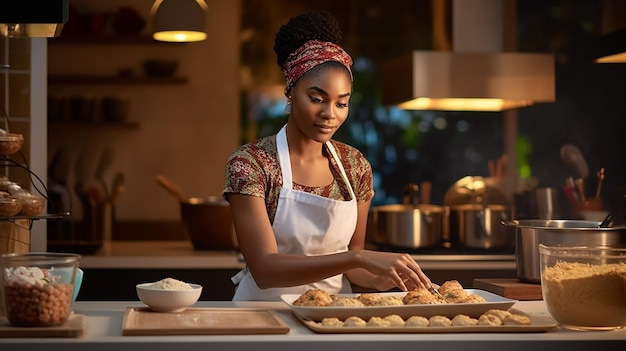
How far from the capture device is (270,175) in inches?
108

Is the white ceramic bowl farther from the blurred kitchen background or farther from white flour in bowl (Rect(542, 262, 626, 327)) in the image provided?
the blurred kitchen background

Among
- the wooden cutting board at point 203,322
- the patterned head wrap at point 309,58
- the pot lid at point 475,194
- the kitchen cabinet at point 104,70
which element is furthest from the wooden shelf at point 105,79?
the wooden cutting board at point 203,322

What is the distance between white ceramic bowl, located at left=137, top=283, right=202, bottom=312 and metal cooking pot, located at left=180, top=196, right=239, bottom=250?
2356 millimetres

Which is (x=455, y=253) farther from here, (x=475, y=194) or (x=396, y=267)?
(x=396, y=267)

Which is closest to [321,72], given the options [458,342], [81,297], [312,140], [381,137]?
[312,140]

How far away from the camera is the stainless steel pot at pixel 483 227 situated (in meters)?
4.30

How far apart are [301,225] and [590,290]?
3.25 ft

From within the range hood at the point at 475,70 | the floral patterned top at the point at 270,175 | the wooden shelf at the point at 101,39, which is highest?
the wooden shelf at the point at 101,39

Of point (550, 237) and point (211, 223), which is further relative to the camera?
point (211, 223)

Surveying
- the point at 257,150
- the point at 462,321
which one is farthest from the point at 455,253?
the point at 462,321

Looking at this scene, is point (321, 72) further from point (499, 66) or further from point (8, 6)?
point (499, 66)

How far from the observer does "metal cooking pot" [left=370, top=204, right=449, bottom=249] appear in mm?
4246

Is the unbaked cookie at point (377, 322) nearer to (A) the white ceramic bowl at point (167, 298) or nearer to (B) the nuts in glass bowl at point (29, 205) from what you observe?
(A) the white ceramic bowl at point (167, 298)

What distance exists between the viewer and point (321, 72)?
8.59 feet
